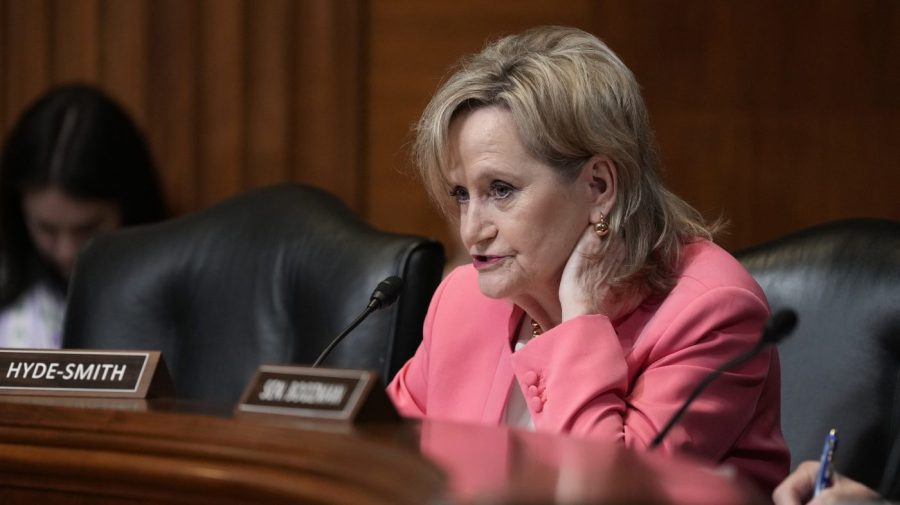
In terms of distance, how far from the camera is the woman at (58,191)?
3410mm

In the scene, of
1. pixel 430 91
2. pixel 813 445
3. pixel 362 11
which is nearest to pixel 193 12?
pixel 362 11

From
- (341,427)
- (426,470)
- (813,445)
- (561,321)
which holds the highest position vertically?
(426,470)

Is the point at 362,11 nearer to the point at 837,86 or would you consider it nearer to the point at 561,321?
the point at 837,86

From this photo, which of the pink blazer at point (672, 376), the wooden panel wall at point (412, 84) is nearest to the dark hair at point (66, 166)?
the wooden panel wall at point (412, 84)

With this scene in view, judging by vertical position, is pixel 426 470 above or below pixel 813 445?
above

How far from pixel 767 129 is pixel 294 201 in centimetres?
125

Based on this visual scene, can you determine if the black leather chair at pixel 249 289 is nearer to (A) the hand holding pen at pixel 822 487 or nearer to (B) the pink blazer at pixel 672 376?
(B) the pink blazer at pixel 672 376

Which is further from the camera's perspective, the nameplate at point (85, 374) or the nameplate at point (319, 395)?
the nameplate at point (85, 374)

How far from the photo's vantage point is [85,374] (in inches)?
69.0

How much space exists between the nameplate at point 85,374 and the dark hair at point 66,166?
1.69m

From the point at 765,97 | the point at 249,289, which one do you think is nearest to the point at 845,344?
the point at 249,289

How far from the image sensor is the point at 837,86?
10.7 feet

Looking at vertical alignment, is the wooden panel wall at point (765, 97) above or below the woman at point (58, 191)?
above

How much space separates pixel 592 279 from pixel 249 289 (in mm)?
850
